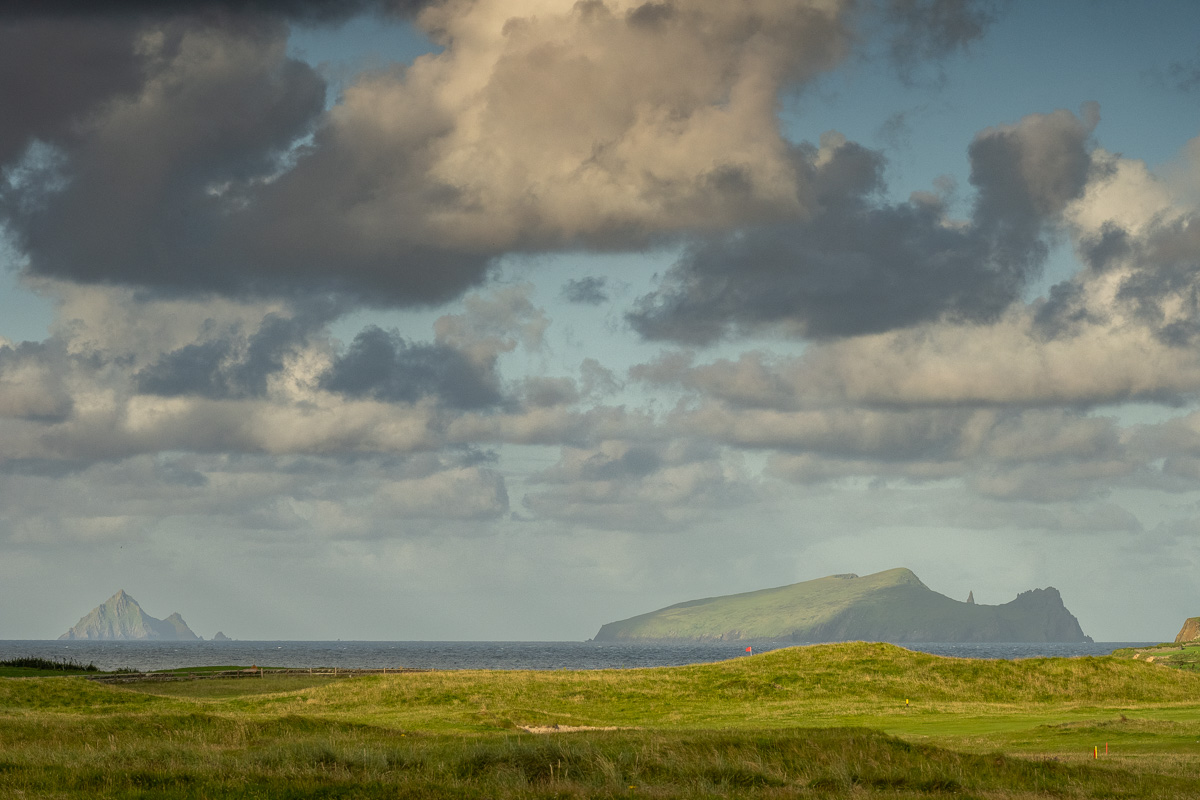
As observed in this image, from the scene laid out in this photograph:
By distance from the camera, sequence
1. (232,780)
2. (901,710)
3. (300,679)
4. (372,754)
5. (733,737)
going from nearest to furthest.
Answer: (232,780) < (372,754) < (733,737) < (901,710) < (300,679)

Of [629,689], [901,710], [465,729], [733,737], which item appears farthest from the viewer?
[629,689]

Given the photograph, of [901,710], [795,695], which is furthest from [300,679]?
[901,710]

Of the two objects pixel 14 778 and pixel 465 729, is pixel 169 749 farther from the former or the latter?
pixel 465 729

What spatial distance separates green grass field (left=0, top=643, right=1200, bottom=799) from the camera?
20734 millimetres

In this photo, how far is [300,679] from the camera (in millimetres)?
76062

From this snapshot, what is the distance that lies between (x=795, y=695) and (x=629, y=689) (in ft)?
28.3

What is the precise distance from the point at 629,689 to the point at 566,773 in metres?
34.2

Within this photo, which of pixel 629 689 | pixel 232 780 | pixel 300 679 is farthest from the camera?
pixel 300 679

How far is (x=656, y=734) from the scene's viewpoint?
30703mm

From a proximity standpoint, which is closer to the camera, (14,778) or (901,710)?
(14,778)

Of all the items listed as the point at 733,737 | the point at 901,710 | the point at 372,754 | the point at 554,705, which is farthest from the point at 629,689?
the point at 372,754

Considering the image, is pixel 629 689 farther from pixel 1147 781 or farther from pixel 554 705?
pixel 1147 781

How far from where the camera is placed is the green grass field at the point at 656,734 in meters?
20.7

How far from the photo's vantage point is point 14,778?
65.2ft
